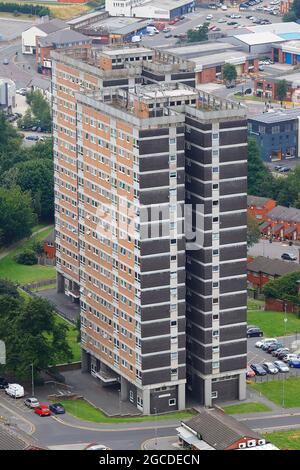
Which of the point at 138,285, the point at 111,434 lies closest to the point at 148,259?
the point at 138,285

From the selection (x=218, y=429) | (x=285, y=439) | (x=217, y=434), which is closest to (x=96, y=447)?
(x=217, y=434)

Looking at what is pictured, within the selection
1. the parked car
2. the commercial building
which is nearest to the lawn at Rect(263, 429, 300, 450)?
the commercial building

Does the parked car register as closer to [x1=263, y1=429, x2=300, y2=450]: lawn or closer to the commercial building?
the commercial building

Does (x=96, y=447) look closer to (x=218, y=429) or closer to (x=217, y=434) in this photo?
(x=217, y=434)

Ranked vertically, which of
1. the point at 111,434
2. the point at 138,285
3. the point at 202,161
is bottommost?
the point at 111,434

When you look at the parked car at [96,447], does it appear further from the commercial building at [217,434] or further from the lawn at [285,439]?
the lawn at [285,439]

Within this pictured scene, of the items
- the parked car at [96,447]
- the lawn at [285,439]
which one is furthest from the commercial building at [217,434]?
the parked car at [96,447]
